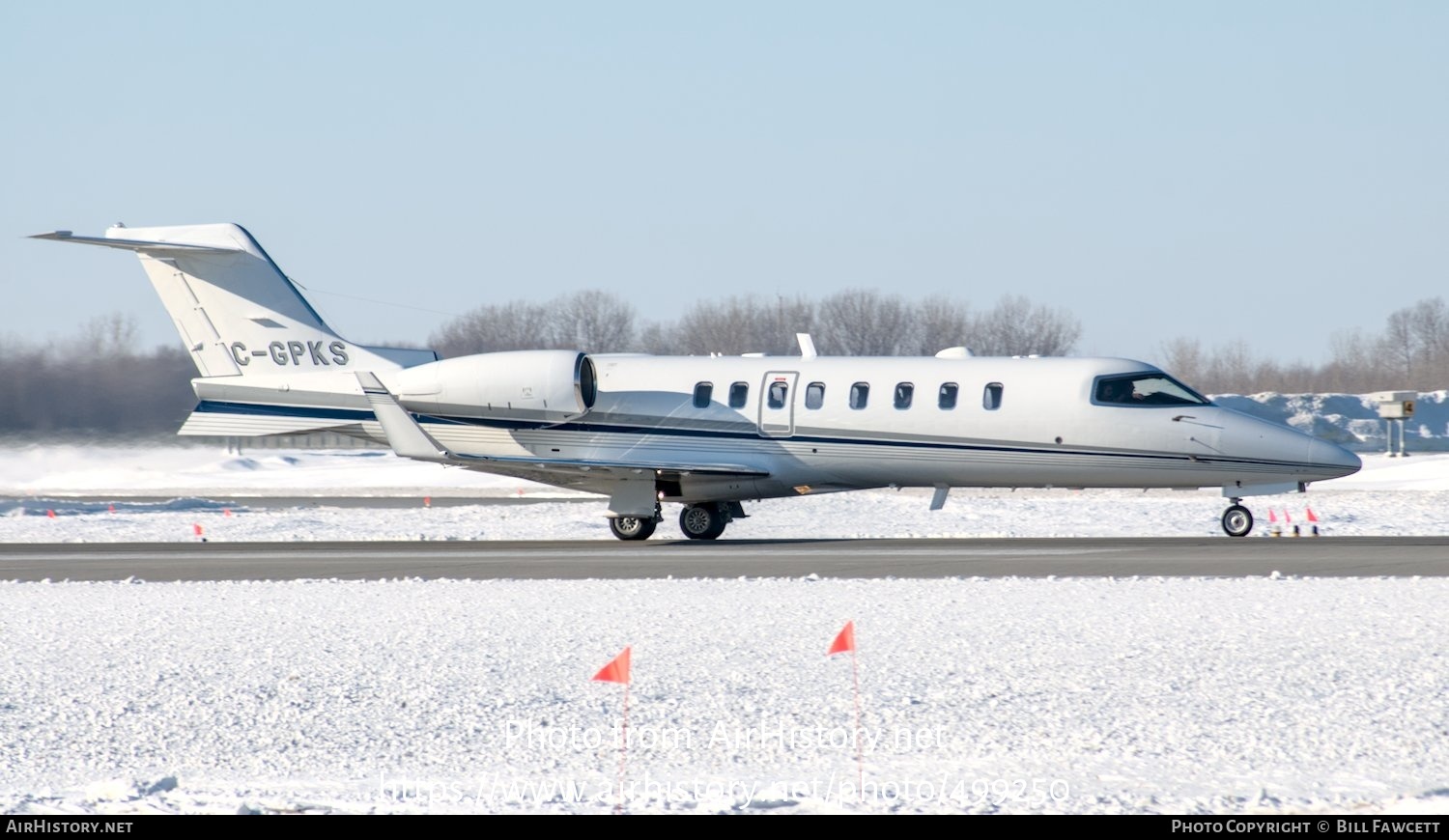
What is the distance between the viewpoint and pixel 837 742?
24.7 ft

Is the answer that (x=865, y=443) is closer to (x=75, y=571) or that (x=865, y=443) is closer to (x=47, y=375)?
(x=75, y=571)

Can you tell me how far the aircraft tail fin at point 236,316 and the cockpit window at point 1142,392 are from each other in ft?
36.2

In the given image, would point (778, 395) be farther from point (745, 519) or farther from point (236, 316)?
point (236, 316)

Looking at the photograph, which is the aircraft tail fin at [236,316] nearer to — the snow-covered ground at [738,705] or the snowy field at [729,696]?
the snowy field at [729,696]

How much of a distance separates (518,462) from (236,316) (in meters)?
5.57

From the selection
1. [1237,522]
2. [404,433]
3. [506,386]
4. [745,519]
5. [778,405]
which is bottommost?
[745,519]

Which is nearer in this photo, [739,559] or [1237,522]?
[739,559]

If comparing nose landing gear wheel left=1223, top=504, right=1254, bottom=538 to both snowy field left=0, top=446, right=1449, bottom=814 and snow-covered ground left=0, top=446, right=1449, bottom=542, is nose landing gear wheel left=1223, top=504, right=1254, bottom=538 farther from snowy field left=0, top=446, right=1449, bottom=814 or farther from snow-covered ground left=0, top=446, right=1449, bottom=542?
snowy field left=0, top=446, right=1449, bottom=814

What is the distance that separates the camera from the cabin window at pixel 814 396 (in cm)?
2241

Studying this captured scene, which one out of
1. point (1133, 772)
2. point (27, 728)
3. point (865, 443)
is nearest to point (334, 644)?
point (27, 728)

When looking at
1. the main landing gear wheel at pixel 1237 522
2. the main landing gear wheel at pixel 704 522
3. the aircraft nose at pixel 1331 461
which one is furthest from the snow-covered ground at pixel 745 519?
the aircraft nose at pixel 1331 461

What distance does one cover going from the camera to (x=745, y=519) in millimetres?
27047

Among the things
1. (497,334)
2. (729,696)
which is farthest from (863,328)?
(729,696)

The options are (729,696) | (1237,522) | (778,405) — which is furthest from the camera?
(778,405)
